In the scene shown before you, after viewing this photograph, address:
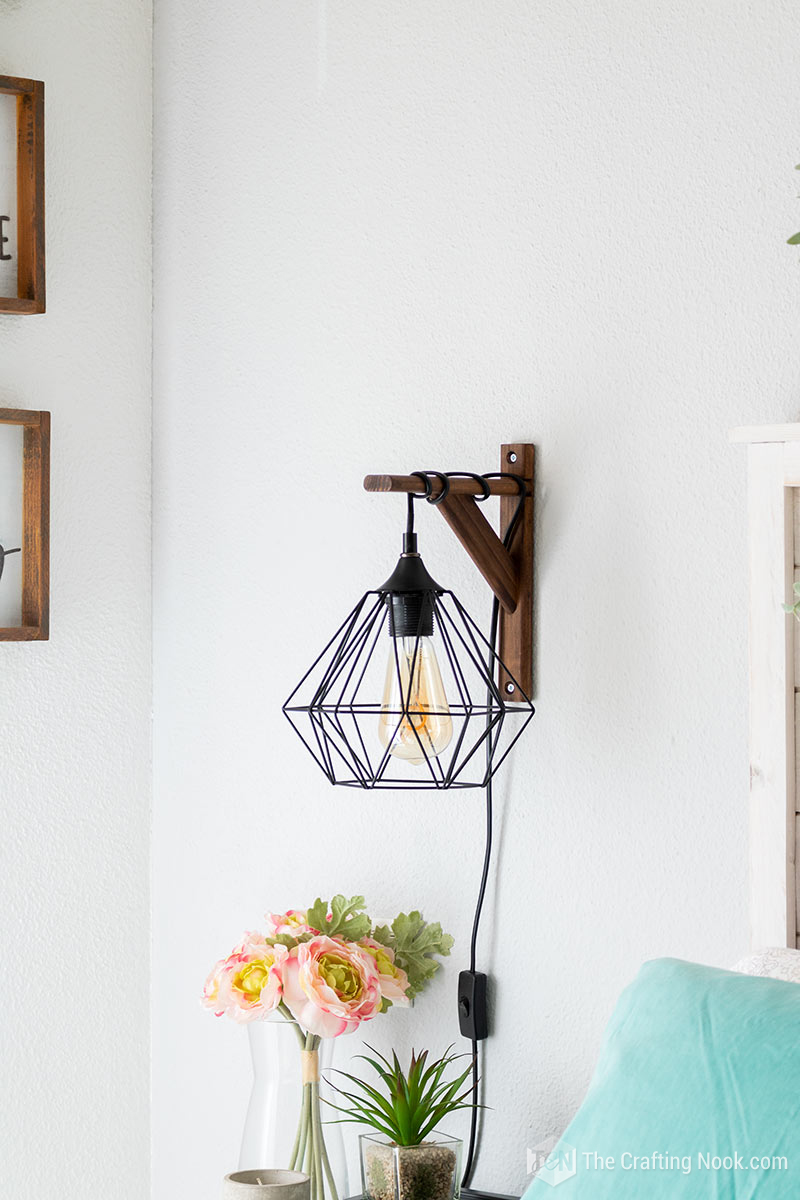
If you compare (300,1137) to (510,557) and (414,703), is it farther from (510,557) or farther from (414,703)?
(510,557)

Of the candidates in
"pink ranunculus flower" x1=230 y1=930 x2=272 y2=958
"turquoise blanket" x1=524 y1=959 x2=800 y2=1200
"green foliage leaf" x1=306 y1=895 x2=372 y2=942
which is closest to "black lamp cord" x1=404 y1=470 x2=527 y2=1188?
"green foliage leaf" x1=306 y1=895 x2=372 y2=942

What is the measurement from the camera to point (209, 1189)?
1863 millimetres

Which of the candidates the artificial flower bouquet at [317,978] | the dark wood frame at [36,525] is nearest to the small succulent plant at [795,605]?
→ the artificial flower bouquet at [317,978]

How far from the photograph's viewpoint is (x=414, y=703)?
134cm

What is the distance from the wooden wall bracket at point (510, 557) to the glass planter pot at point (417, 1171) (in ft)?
1.53

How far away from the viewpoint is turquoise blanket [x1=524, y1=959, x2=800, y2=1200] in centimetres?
85

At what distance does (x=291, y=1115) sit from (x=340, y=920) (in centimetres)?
21

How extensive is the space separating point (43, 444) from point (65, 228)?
32 cm

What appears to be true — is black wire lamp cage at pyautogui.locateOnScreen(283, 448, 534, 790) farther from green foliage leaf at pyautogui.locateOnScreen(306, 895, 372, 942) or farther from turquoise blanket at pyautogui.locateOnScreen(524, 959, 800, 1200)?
turquoise blanket at pyautogui.locateOnScreen(524, 959, 800, 1200)

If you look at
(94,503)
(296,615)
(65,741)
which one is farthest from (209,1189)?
(94,503)

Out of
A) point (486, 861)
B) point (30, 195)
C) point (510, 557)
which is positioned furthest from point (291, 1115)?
point (30, 195)

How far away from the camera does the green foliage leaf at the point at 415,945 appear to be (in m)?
1.50

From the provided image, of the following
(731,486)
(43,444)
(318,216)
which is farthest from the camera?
(43,444)

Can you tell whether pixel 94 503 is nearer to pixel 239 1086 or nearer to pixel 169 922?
pixel 169 922
